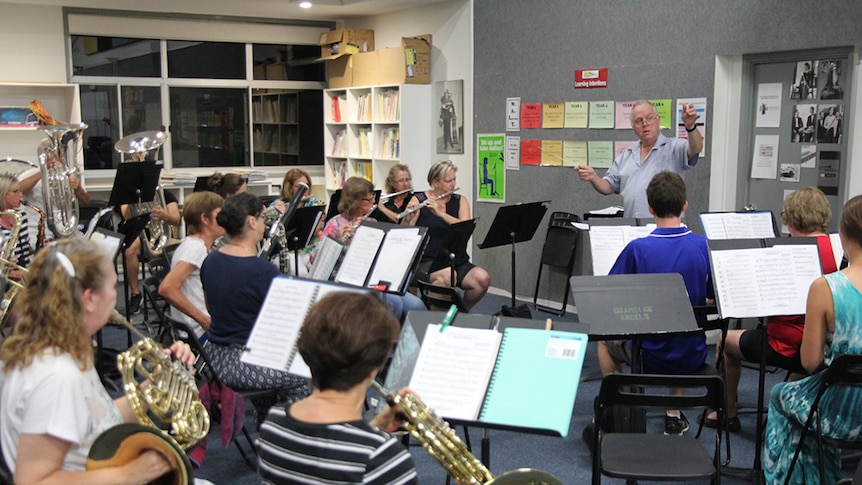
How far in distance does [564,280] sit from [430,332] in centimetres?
478

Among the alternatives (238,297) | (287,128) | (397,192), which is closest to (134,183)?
(397,192)

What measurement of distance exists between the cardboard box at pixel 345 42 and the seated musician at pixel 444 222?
327 centimetres

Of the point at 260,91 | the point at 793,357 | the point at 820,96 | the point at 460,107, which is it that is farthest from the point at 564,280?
the point at 260,91

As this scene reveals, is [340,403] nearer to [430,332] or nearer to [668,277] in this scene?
[430,332]

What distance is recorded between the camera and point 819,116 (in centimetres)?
526

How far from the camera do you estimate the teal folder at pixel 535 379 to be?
2180 millimetres

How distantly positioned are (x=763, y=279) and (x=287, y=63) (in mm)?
7191

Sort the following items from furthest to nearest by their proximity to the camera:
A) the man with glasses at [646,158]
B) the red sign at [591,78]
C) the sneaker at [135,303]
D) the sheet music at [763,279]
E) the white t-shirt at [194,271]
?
the sneaker at [135,303]
the red sign at [591,78]
the man with glasses at [646,158]
the white t-shirt at [194,271]
the sheet music at [763,279]

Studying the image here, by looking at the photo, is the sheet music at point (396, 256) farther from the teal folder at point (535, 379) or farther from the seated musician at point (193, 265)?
the teal folder at point (535, 379)

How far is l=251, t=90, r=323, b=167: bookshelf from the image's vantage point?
31.1ft

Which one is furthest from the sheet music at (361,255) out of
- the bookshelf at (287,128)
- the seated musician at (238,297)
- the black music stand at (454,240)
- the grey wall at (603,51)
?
the bookshelf at (287,128)

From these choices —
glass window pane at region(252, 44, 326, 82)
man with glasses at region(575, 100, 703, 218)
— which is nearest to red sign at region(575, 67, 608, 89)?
man with glasses at region(575, 100, 703, 218)

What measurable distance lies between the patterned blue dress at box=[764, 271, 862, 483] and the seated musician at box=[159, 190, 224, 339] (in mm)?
2557

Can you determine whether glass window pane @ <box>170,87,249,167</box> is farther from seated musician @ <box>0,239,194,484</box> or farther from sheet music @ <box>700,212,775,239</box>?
seated musician @ <box>0,239,194,484</box>
